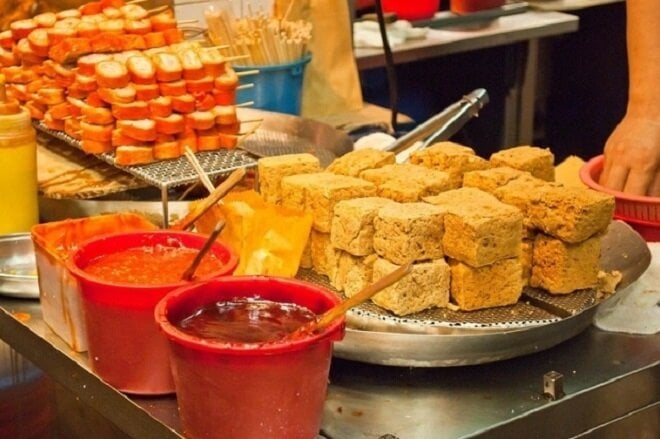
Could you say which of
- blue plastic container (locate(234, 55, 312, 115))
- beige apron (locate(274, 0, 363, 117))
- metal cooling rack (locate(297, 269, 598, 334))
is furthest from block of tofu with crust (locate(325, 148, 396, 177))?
beige apron (locate(274, 0, 363, 117))

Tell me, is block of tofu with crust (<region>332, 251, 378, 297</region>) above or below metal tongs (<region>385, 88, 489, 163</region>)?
below

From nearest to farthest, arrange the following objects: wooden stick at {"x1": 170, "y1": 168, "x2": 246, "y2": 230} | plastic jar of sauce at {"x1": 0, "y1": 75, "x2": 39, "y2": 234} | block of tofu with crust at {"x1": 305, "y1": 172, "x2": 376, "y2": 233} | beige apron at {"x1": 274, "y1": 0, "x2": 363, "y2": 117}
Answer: wooden stick at {"x1": 170, "y1": 168, "x2": 246, "y2": 230} < block of tofu with crust at {"x1": 305, "y1": 172, "x2": 376, "y2": 233} < plastic jar of sauce at {"x1": 0, "y1": 75, "x2": 39, "y2": 234} < beige apron at {"x1": 274, "y1": 0, "x2": 363, "y2": 117}

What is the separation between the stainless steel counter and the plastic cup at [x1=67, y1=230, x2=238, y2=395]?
0.08ft

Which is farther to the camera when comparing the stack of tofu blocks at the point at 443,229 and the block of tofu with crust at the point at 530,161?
the block of tofu with crust at the point at 530,161

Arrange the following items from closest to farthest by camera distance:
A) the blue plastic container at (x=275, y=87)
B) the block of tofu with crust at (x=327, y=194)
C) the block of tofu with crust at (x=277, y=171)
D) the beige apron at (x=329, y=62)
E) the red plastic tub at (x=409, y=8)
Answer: the block of tofu with crust at (x=327, y=194) < the block of tofu with crust at (x=277, y=171) < the blue plastic container at (x=275, y=87) < the beige apron at (x=329, y=62) < the red plastic tub at (x=409, y=8)

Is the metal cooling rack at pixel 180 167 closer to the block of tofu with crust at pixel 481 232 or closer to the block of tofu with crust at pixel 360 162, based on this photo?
the block of tofu with crust at pixel 360 162

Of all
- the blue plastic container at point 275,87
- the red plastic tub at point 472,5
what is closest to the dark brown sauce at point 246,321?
the blue plastic container at point 275,87

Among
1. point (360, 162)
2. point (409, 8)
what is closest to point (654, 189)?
point (360, 162)

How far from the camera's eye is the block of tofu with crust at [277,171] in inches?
63.0

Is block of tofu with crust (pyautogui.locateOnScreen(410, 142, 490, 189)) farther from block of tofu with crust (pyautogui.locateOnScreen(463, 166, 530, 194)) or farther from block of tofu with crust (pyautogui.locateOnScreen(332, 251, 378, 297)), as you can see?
block of tofu with crust (pyautogui.locateOnScreen(332, 251, 378, 297))

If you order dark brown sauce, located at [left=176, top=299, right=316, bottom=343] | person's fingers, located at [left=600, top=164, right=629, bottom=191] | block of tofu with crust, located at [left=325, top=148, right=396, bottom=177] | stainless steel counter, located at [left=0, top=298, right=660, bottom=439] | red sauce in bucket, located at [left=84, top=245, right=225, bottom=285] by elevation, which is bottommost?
stainless steel counter, located at [left=0, top=298, right=660, bottom=439]

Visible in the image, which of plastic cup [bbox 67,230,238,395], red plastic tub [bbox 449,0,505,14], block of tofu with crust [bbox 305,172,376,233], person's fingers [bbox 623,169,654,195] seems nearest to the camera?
plastic cup [bbox 67,230,238,395]

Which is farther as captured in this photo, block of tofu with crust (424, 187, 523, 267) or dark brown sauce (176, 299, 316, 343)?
block of tofu with crust (424, 187, 523, 267)

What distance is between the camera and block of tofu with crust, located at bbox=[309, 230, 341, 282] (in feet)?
4.91
